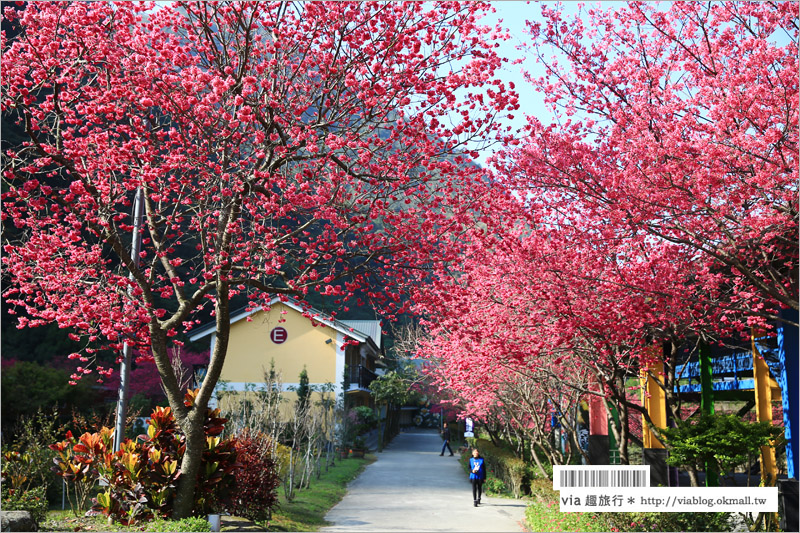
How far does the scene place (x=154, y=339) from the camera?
9.21 m

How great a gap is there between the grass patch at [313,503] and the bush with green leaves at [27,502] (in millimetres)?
3198

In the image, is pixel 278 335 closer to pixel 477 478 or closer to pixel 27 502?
pixel 477 478

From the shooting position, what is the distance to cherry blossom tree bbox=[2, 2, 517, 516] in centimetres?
808

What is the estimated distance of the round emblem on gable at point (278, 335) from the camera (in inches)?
1282

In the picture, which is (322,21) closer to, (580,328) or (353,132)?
(353,132)

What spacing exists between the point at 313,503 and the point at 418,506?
2.27 m

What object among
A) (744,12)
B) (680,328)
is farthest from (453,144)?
(680,328)

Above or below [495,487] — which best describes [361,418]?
above

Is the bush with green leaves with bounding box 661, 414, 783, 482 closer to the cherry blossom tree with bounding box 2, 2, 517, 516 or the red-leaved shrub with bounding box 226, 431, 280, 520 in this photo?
the cherry blossom tree with bounding box 2, 2, 517, 516

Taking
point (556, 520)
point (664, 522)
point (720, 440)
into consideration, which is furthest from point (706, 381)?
point (556, 520)

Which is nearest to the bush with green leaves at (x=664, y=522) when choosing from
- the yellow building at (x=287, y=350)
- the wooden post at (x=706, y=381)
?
the wooden post at (x=706, y=381)

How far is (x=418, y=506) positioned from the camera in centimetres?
1470

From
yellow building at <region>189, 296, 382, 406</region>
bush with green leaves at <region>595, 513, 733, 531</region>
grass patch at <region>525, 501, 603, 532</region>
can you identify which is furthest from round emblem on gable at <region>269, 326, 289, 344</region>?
bush with green leaves at <region>595, 513, 733, 531</region>

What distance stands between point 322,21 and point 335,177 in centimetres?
196
